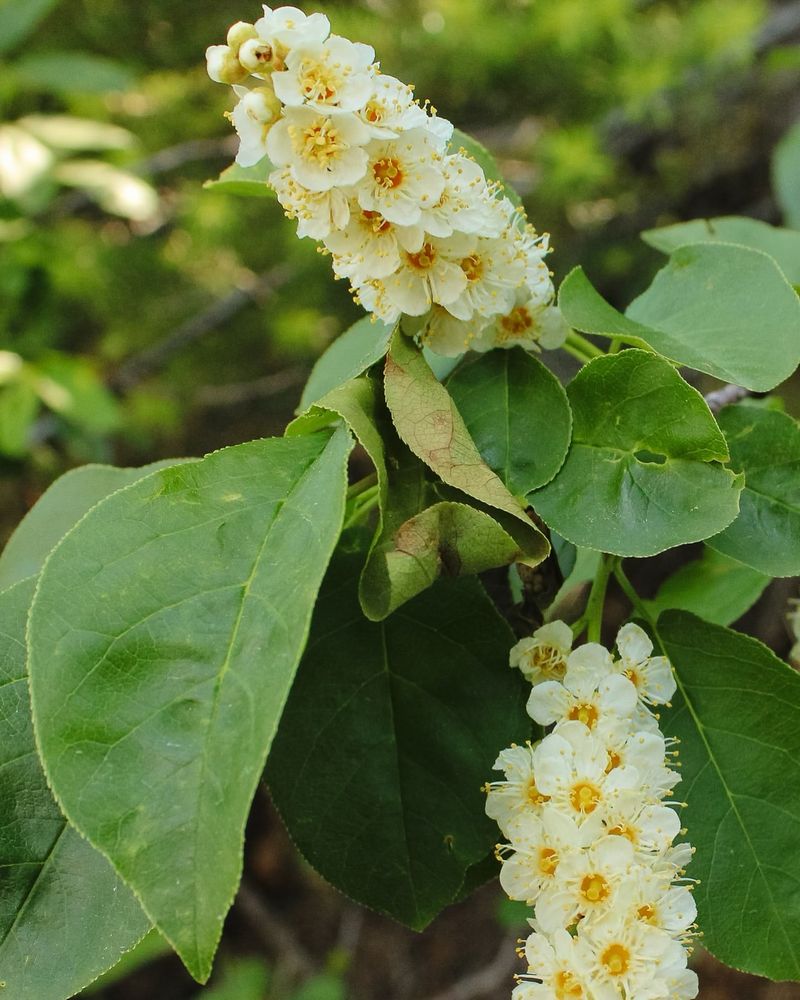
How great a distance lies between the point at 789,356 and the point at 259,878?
2.31m

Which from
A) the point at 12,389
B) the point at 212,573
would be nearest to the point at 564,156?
the point at 12,389

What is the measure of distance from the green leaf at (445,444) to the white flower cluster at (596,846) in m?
0.10

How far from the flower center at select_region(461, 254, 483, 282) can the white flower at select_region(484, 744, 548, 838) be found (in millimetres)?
317

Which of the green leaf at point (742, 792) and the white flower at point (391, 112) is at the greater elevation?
the white flower at point (391, 112)

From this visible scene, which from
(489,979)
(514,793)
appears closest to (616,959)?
(514,793)

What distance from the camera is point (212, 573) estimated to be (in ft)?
1.87

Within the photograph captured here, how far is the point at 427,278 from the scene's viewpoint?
672 mm

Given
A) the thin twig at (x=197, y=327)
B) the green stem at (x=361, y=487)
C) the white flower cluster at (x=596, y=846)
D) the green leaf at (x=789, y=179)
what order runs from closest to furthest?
the white flower cluster at (x=596, y=846), the green stem at (x=361, y=487), the green leaf at (x=789, y=179), the thin twig at (x=197, y=327)

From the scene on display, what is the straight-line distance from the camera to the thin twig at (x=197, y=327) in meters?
2.58

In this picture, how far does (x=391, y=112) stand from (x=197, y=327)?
211cm

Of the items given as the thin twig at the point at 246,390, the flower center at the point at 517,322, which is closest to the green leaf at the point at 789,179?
the flower center at the point at 517,322

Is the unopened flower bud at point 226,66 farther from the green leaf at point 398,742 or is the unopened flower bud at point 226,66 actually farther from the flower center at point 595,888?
the flower center at point 595,888

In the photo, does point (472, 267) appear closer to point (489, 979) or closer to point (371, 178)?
point (371, 178)

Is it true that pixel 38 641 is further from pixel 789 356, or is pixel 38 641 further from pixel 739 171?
pixel 739 171
